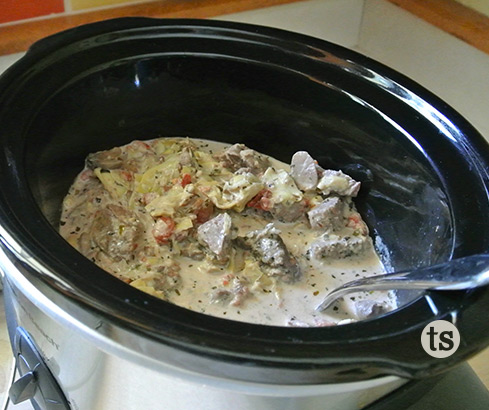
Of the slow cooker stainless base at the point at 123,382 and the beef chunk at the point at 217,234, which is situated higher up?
the beef chunk at the point at 217,234

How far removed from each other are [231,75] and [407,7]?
618mm

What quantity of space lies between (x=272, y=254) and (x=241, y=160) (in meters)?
0.19

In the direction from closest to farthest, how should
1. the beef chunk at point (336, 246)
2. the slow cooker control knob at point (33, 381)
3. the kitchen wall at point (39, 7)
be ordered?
the slow cooker control knob at point (33, 381) < the beef chunk at point (336, 246) < the kitchen wall at point (39, 7)

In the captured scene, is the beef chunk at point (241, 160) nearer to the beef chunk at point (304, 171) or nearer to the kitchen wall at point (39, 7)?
the beef chunk at point (304, 171)

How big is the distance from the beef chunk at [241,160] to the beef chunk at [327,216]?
4.3 inches

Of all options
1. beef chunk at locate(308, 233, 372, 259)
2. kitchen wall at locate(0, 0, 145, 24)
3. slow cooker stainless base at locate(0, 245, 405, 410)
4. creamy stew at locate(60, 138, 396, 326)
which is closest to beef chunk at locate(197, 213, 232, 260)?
creamy stew at locate(60, 138, 396, 326)

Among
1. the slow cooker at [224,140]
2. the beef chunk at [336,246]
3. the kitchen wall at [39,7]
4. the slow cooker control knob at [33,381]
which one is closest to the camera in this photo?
the slow cooker at [224,140]

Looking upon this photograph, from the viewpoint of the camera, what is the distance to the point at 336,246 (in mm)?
907

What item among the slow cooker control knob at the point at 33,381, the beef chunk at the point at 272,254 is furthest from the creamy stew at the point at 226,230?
the slow cooker control knob at the point at 33,381

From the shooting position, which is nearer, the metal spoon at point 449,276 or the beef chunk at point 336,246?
the metal spoon at point 449,276

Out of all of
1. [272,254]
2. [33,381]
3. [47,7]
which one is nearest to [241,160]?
[272,254]

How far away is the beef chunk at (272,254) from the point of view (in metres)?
0.85

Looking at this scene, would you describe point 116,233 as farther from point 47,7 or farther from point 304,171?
point 47,7

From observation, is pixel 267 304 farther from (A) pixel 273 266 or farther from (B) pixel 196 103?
(B) pixel 196 103
